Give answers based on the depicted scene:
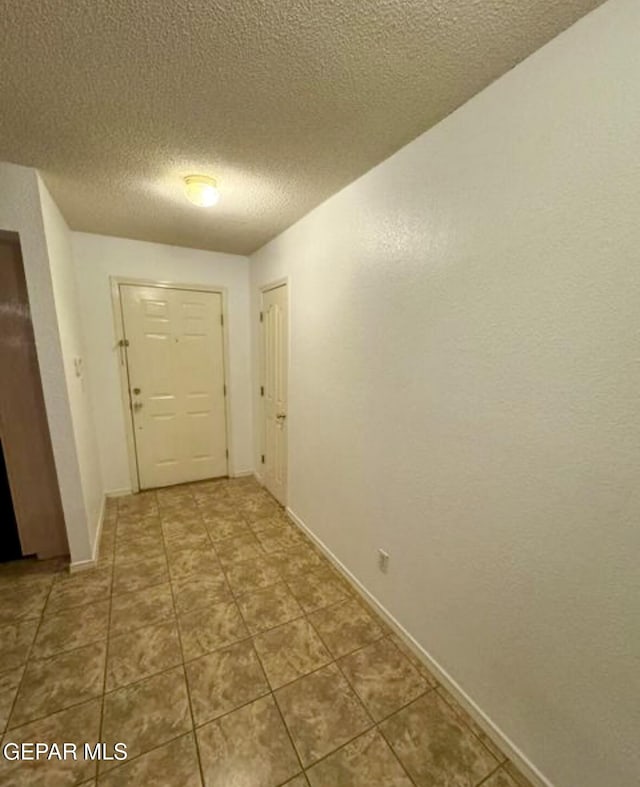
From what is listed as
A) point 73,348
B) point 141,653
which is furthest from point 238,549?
point 73,348

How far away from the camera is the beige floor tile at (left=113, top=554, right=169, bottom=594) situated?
6.73ft

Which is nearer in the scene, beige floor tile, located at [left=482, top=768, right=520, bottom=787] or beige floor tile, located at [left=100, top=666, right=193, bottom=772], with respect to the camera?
beige floor tile, located at [left=482, top=768, right=520, bottom=787]

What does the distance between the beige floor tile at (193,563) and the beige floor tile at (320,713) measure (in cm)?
91

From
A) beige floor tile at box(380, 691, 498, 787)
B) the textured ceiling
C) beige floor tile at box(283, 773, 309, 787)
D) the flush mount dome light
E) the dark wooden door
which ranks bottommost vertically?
beige floor tile at box(380, 691, 498, 787)

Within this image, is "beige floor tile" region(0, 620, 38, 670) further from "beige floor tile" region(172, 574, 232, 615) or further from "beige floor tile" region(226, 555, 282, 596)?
"beige floor tile" region(226, 555, 282, 596)

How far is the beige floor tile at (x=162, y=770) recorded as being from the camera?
113cm

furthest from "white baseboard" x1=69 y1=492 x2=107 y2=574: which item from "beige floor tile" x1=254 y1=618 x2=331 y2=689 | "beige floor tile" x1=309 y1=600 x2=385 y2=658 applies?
"beige floor tile" x1=309 y1=600 x2=385 y2=658

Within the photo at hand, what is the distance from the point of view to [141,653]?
5.28 feet

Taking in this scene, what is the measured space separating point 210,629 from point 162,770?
0.60 m

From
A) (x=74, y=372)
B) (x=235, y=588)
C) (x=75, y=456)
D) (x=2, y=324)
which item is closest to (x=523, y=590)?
(x=235, y=588)

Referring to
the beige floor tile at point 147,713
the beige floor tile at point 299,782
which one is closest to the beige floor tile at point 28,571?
the beige floor tile at point 147,713

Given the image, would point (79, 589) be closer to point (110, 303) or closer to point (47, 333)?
point (47, 333)

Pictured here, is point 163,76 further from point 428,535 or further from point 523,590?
point 523,590

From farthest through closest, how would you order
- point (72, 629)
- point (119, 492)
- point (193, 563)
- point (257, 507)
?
point (119, 492)
point (257, 507)
point (193, 563)
point (72, 629)
